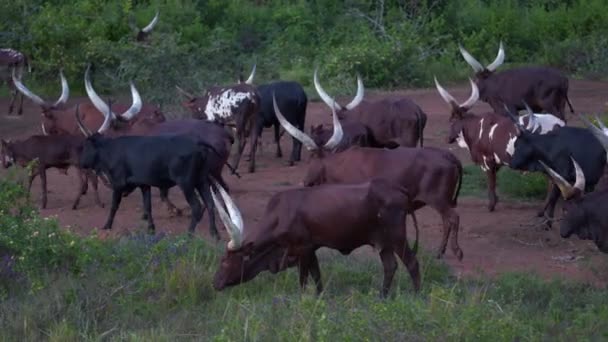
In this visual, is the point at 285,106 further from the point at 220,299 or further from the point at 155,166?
the point at 220,299

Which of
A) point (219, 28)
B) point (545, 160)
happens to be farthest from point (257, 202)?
point (219, 28)

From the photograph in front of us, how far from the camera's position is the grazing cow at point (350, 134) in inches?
521

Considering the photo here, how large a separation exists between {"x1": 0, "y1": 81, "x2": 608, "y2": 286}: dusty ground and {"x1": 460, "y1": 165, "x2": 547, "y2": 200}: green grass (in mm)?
364

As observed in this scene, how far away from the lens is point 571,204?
1058cm

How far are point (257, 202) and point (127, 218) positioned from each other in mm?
1654

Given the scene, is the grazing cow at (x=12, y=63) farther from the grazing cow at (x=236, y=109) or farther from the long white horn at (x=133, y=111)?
the long white horn at (x=133, y=111)

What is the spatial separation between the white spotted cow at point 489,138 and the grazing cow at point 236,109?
318 centimetres

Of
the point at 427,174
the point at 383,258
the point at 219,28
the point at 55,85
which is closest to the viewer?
the point at 383,258

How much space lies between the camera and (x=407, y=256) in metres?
9.38

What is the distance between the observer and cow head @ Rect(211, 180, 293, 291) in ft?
29.3

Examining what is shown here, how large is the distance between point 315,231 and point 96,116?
7.36 meters

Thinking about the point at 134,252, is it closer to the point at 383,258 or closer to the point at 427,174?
the point at 383,258

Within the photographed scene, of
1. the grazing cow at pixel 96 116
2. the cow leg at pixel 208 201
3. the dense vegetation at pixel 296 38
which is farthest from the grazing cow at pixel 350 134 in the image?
the dense vegetation at pixel 296 38

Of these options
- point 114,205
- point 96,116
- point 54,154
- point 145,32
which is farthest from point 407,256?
point 145,32
